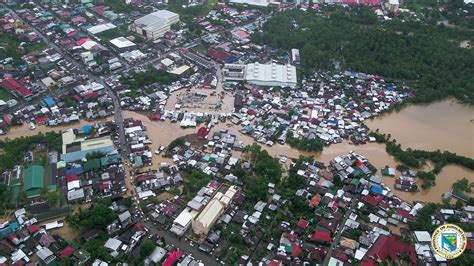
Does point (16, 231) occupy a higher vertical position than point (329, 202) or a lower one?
lower

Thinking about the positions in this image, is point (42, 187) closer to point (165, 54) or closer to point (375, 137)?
point (165, 54)

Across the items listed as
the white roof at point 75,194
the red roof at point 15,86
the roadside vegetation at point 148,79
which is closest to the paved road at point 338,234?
the white roof at point 75,194

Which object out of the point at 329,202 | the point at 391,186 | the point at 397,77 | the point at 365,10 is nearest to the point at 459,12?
the point at 365,10

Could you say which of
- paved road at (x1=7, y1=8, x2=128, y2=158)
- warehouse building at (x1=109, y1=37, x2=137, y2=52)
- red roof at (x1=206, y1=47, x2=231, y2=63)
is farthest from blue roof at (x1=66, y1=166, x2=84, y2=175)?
red roof at (x1=206, y1=47, x2=231, y2=63)

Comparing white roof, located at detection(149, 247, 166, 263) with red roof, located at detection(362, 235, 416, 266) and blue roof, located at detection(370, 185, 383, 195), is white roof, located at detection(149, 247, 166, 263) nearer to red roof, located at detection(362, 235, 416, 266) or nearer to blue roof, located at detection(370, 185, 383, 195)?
red roof, located at detection(362, 235, 416, 266)

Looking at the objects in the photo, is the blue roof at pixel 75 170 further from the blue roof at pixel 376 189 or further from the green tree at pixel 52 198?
the blue roof at pixel 376 189

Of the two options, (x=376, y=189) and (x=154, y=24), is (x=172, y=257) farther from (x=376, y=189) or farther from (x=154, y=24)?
(x=154, y=24)
